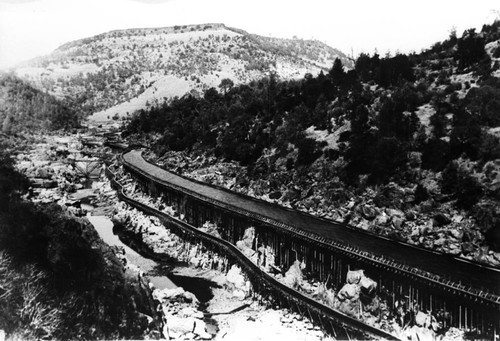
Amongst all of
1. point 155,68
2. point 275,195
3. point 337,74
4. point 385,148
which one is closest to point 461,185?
point 385,148

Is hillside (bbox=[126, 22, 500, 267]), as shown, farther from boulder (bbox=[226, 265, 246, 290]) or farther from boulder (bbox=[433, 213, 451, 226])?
boulder (bbox=[226, 265, 246, 290])

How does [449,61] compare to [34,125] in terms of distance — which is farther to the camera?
[34,125]

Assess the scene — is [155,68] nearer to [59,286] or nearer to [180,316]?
[180,316]

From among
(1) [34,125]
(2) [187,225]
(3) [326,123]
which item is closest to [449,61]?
(3) [326,123]

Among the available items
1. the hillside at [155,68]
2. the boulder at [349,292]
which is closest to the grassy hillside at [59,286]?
the boulder at [349,292]

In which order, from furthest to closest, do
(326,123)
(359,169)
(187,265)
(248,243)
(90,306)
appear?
1. (326,123)
2. (359,169)
3. (187,265)
4. (248,243)
5. (90,306)

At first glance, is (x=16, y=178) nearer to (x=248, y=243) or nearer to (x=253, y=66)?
(x=248, y=243)

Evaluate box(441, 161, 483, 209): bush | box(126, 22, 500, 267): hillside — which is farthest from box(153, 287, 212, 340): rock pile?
box(441, 161, 483, 209): bush
